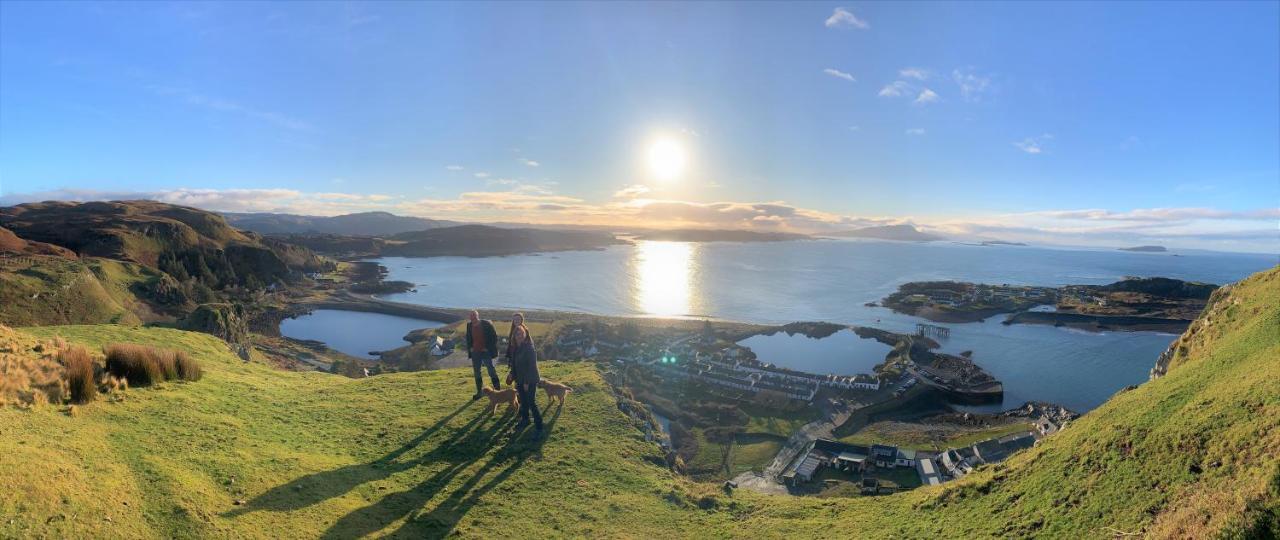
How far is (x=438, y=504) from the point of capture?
8453 millimetres

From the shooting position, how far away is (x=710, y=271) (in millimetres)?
155000

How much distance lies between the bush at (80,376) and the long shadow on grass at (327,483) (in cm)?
382

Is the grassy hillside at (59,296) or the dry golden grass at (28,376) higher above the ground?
the dry golden grass at (28,376)

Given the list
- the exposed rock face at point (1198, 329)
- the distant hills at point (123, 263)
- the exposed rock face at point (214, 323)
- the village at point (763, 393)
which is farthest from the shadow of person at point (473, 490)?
the distant hills at point (123, 263)

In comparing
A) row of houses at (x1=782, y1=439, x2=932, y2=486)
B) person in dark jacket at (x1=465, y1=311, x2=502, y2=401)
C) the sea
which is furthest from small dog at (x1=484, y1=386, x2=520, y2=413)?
the sea

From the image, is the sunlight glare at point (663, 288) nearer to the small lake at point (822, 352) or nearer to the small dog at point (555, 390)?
the small lake at point (822, 352)

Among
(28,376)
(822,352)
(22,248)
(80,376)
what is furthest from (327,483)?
(22,248)

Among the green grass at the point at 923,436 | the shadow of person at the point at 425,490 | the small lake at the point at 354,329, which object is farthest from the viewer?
the small lake at the point at 354,329

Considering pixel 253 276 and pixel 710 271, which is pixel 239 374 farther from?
pixel 710 271

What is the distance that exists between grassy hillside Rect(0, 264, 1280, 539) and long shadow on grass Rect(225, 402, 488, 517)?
0.04 metres

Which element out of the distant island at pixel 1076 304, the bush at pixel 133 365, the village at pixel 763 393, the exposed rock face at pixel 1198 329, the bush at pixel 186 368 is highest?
the exposed rock face at pixel 1198 329

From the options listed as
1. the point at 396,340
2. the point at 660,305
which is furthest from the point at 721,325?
the point at 396,340

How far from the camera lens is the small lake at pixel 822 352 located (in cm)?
5269

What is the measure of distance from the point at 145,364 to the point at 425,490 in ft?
20.6
